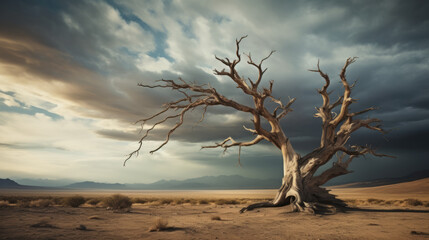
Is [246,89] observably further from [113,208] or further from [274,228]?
[113,208]

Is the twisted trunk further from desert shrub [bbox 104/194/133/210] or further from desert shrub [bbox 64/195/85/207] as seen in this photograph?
desert shrub [bbox 64/195/85/207]

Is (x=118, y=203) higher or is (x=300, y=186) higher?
(x=300, y=186)

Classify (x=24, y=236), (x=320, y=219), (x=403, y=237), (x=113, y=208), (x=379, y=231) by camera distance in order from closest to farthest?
(x=24, y=236) → (x=403, y=237) → (x=379, y=231) → (x=320, y=219) → (x=113, y=208)

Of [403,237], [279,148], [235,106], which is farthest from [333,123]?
[403,237]

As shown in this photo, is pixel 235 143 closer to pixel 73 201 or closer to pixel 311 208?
pixel 311 208

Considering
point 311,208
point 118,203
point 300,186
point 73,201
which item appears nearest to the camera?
point 311,208

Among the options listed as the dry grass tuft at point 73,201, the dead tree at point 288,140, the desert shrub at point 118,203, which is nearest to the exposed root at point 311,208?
the dead tree at point 288,140

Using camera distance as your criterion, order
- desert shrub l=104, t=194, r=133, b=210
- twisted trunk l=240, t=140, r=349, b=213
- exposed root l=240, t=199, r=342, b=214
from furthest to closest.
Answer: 1. desert shrub l=104, t=194, r=133, b=210
2. twisted trunk l=240, t=140, r=349, b=213
3. exposed root l=240, t=199, r=342, b=214

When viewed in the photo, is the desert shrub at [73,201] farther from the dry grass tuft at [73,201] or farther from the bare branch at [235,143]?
the bare branch at [235,143]

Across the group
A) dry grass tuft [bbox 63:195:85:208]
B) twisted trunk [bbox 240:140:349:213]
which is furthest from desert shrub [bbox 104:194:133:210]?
twisted trunk [bbox 240:140:349:213]

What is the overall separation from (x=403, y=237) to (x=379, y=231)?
0.79 meters

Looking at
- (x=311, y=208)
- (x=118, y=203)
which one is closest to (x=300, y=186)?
(x=311, y=208)

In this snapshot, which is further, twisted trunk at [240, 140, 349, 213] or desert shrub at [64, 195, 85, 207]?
desert shrub at [64, 195, 85, 207]

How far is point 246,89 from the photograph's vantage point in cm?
1307
